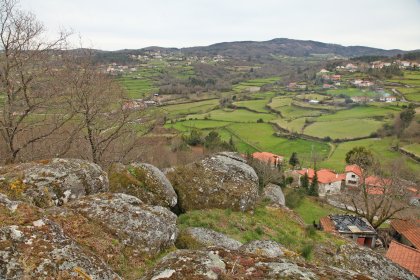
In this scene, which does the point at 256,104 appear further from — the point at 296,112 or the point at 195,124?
the point at 195,124

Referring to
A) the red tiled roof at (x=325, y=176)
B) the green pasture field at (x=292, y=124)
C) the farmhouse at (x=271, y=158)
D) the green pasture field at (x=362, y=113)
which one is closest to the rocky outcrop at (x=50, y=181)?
the farmhouse at (x=271, y=158)

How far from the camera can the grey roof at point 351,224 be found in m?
28.6

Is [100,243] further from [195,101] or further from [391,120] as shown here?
[195,101]

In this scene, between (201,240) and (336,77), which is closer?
(201,240)

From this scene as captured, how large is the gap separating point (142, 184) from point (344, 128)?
245ft

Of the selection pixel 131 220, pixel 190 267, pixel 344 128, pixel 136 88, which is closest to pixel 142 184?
pixel 131 220

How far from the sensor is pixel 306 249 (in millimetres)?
10570

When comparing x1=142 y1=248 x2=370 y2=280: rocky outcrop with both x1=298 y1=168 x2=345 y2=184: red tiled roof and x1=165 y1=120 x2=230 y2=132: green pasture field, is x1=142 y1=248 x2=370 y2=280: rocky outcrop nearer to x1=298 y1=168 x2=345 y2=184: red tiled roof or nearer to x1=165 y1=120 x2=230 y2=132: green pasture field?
x1=298 y1=168 x2=345 y2=184: red tiled roof

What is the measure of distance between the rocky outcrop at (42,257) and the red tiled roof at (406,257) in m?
17.8

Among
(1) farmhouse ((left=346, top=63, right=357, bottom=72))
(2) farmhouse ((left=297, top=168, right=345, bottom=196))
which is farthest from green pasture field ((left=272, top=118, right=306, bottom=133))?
(1) farmhouse ((left=346, top=63, right=357, bottom=72))

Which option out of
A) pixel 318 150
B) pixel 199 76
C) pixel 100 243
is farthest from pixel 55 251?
pixel 199 76

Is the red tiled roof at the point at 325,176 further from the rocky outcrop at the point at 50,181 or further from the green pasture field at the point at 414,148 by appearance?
the rocky outcrop at the point at 50,181

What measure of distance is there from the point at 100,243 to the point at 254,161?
40.1 metres

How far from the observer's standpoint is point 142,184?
12773mm
